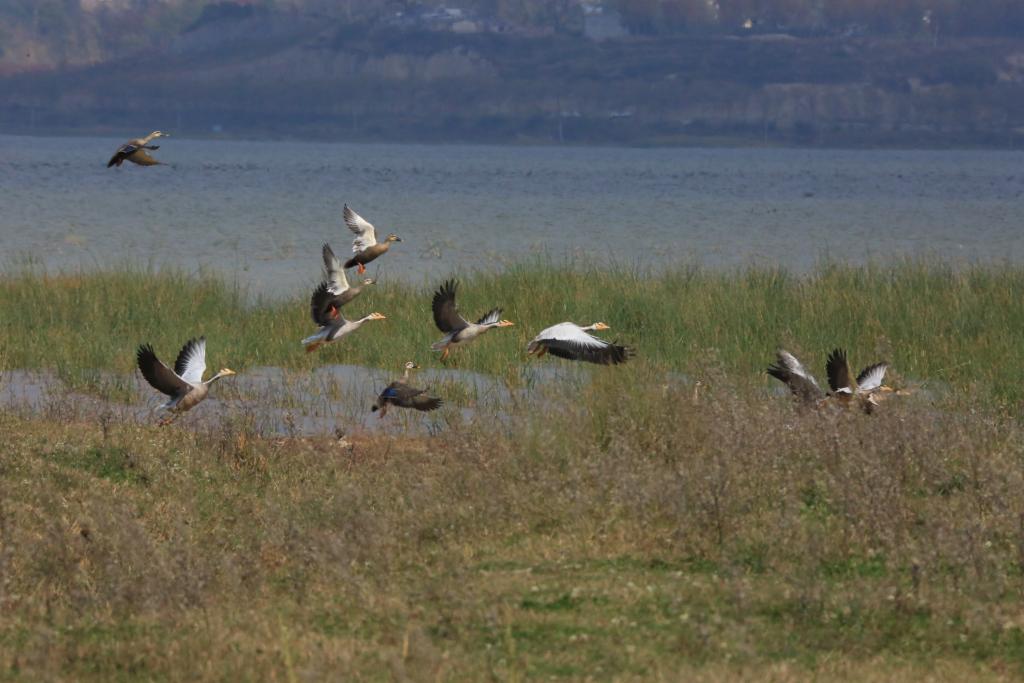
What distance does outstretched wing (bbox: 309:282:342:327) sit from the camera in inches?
488

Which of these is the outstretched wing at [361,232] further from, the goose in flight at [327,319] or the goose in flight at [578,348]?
the goose in flight at [578,348]

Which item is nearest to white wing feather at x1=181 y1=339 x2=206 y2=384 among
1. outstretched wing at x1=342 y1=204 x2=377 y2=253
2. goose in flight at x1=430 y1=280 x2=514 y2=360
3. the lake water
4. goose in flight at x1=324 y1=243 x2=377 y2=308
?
goose in flight at x1=324 y1=243 x2=377 y2=308

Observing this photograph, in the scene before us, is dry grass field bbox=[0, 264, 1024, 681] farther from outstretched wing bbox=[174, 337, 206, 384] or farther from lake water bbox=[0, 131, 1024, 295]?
lake water bbox=[0, 131, 1024, 295]

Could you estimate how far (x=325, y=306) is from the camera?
12453 millimetres

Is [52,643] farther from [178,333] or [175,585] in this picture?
[178,333]

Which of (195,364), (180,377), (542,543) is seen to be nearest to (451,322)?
(195,364)

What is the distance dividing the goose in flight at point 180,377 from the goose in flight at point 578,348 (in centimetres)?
215

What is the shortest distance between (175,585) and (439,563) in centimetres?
131

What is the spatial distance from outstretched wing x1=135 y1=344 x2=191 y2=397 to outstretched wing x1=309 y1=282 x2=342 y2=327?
205cm

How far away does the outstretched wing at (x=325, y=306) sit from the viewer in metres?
12.4

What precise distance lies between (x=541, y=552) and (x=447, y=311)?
4.40 meters

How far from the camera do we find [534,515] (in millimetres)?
8406

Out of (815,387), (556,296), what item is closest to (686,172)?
(556,296)

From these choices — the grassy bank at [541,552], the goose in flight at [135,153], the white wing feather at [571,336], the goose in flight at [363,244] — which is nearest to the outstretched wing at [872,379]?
the grassy bank at [541,552]
